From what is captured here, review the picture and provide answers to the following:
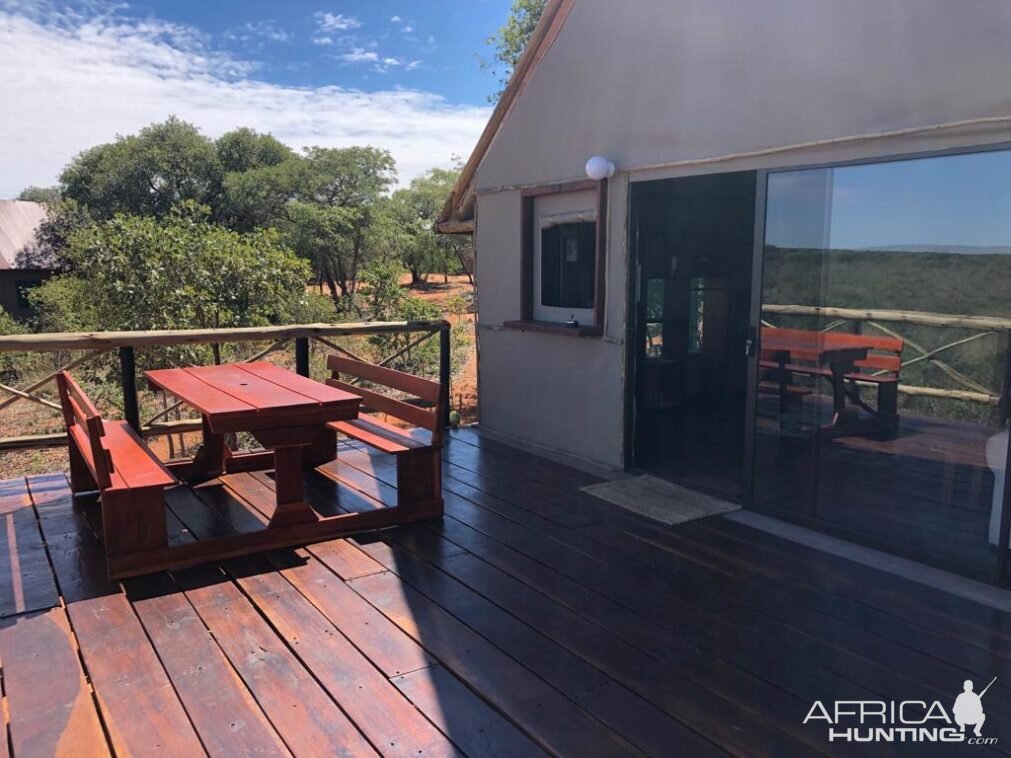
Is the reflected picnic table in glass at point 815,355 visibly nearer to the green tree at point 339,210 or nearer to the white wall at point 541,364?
the white wall at point 541,364

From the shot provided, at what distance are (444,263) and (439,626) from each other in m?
23.9

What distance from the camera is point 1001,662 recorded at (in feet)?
8.29

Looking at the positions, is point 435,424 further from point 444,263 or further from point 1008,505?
point 444,263

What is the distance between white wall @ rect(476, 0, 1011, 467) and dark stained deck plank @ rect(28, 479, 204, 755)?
3.09 metres

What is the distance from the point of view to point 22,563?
11.2ft

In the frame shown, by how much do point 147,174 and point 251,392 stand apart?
23846 mm

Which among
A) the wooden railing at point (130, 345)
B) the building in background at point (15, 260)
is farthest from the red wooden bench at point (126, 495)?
the building in background at point (15, 260)

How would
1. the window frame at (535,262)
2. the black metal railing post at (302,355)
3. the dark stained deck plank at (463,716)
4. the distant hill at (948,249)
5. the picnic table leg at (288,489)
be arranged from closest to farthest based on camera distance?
1. the dark stained deck plank at (463,716)
2. the distant hill at (948,249)
3. the picnic table leg at (288,489)
4. the window frame at (535,262)
5. the black metal railing post at (302,355)

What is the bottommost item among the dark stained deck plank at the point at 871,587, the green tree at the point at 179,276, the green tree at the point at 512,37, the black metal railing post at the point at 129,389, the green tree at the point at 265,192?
the dark stained deck plank at the point at 871,587

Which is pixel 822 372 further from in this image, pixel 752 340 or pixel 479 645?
pixel 479 645

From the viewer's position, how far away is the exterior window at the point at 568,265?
16.7 ft

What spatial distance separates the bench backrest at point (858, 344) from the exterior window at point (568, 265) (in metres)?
1.59

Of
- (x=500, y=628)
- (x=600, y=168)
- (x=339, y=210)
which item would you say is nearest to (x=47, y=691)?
(x=500, y=628)

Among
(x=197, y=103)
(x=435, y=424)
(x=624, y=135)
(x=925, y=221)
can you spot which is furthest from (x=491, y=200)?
(x=197, y=103)
